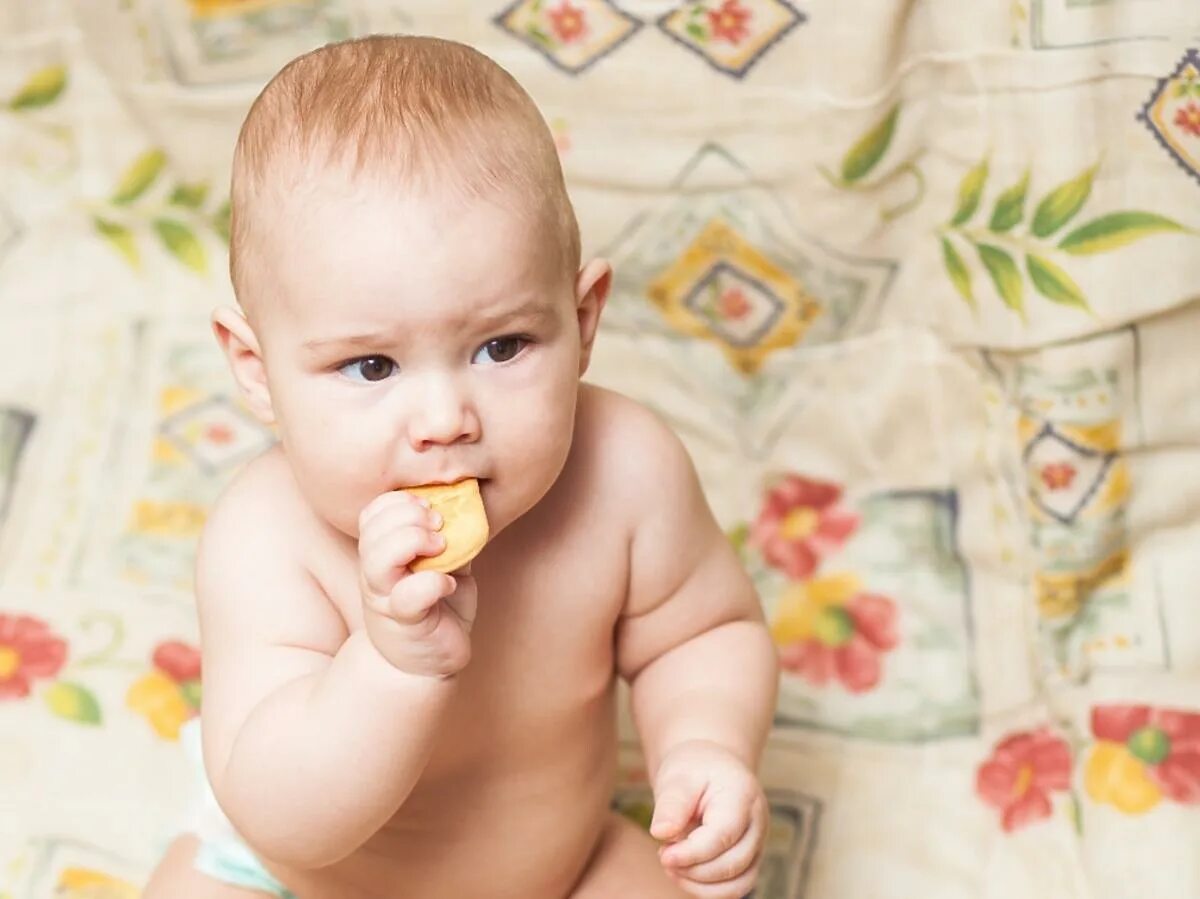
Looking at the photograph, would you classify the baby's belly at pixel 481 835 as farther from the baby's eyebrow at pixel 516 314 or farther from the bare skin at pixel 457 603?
the baby's eyebrow at pixel 516 314

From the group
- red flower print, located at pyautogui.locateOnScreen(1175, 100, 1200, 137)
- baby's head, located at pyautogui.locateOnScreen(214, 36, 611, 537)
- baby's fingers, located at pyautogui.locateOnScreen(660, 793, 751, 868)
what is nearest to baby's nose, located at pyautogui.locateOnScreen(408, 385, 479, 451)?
baby's head, located at pyautogui.locateOnScreen(214, 36, 611, 537)

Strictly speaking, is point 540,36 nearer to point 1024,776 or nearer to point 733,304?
point 733,304

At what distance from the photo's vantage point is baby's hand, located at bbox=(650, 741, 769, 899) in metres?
0.77

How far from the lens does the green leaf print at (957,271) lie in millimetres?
1225

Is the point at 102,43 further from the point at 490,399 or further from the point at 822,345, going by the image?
the point at 490,399

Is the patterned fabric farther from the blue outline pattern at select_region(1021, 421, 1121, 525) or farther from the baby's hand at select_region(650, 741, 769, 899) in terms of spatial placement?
the baby's hand at select_region(650, 741, 769, 899)

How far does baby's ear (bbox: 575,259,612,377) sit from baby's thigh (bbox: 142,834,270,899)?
1.18 feet

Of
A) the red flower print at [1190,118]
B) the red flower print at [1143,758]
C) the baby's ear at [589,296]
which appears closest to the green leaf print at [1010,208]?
the red flower print at [1190,118]

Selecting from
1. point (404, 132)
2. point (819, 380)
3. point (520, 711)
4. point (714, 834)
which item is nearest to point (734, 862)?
point (714, 834)

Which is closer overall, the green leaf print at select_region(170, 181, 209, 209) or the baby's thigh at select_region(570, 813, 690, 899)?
the baby's thigh at select_region(570, 813, 690, 899)

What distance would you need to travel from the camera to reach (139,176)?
1462 mm

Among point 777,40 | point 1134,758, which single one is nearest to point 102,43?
point 777,40

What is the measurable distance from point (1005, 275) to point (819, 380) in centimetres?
19

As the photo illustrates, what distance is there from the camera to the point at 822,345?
1.35 m
